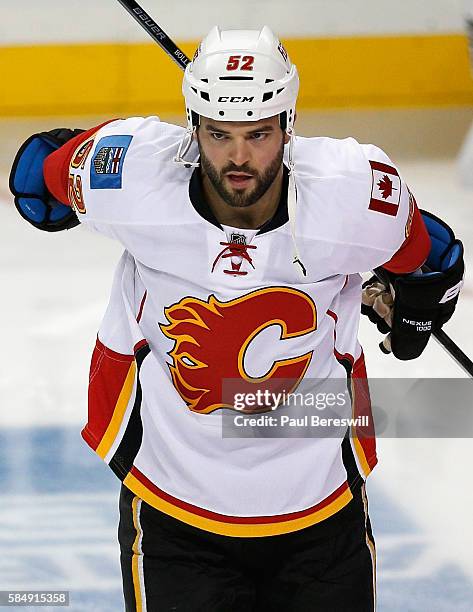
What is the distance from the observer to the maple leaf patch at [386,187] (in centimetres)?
178

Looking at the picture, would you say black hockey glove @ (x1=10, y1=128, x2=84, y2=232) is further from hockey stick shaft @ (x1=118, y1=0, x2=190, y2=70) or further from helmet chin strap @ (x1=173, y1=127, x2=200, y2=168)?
hockey stick shaft @ (x1=118, y1=0, x2=190, y2=70)

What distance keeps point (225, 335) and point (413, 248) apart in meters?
0.36

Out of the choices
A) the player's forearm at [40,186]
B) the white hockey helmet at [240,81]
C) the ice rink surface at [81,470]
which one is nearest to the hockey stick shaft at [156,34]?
the player's forearm at [40,186]

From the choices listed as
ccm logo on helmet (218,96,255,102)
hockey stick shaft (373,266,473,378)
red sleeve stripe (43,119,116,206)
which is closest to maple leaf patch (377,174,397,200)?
ccm logo on helmet (218,96,255,102)

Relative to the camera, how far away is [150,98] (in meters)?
4.82

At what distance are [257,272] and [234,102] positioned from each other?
0.82ft

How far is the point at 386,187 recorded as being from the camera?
1789 mm

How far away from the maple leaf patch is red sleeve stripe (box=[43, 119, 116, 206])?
1.47ft

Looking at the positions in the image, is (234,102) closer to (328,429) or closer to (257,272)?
(257,272)

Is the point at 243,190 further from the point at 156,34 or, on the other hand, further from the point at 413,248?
the point at 156,34

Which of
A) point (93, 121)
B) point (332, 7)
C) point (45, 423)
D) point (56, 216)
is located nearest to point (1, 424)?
point (45, 423)

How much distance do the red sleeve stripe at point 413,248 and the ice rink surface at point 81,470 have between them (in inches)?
31.6

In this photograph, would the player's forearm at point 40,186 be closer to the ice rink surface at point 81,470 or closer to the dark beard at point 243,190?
the dark beard at point 243,190

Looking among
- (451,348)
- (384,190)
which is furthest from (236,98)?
(451,348)
